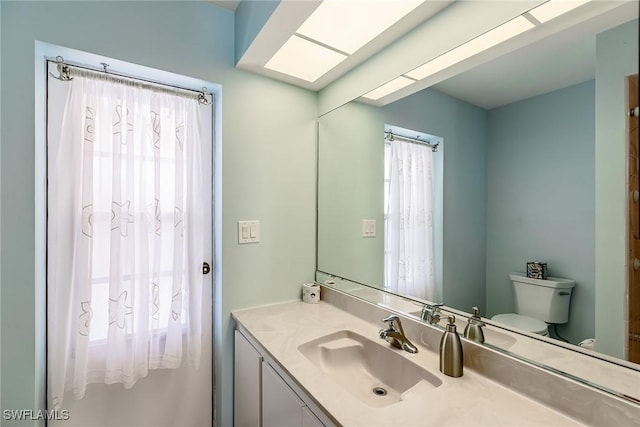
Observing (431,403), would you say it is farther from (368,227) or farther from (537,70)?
(537,70)

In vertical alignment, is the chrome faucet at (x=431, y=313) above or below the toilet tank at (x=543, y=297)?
below

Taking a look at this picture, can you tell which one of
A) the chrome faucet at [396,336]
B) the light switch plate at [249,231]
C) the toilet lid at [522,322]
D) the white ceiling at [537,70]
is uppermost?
the white ceiling at [537,70]

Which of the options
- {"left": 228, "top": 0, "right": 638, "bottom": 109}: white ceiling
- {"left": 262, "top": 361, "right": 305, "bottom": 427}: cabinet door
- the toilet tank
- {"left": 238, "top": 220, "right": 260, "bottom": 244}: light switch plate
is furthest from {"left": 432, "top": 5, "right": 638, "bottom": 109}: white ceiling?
{"left": 262, "top": 361, "right": 305, "bottom": 427}: cabinet door

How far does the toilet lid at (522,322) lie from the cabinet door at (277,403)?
0.75 m

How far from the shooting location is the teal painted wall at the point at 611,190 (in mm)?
711

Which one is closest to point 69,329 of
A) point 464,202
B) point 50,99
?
point 50,99

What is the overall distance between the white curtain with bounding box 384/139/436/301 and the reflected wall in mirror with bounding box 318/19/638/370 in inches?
2.3

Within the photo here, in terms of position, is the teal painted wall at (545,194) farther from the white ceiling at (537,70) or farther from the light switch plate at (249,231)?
the light switch plate at (249,231)

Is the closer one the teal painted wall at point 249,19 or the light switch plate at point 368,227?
the teal painted wall at point 249,19

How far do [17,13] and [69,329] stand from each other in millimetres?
1319

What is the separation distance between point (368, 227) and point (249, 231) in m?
0.68

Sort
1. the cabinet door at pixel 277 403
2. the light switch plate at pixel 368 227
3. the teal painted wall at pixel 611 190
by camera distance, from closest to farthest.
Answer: the teal painted wall at pixel 611 190, the cabinet door at pixel 277 403, the light switch plate at pixel 368 227

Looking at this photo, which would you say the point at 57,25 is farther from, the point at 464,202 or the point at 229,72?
the point at 464,202

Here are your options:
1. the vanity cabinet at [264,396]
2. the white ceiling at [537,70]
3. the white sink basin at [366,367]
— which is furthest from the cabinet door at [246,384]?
the white ceiling at [537,70]
